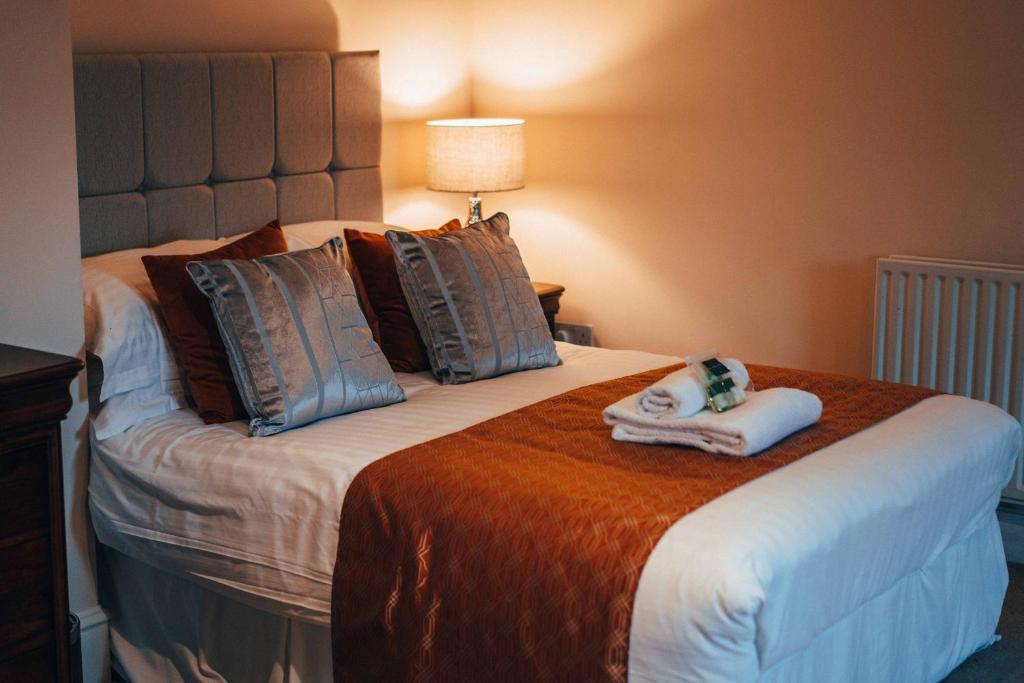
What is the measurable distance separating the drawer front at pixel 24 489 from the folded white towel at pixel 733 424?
1.16m

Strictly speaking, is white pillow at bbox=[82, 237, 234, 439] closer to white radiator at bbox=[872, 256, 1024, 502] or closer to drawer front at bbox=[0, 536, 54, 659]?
drawer front at bbox=[0, 536, 54, 659]

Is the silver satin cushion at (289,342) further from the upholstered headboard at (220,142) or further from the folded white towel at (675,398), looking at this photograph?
the folded white towel at (675,398)

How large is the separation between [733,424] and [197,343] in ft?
4.13

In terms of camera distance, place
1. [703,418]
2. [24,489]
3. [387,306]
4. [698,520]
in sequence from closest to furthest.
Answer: [698,520] → [24,489] → [703,418] → [387,306]

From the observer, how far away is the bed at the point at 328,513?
77.4 inches

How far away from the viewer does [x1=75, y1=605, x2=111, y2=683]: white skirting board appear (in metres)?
2.75

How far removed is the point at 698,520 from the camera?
2037 millimetres

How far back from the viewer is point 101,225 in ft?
10.2

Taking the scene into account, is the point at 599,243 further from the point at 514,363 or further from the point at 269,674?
the point at 269,674

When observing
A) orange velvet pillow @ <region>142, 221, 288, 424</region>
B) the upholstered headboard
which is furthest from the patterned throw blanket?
the upholstered headboard

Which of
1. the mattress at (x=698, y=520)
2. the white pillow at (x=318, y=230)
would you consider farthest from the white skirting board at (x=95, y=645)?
the white pillow at (x=318, y=230)

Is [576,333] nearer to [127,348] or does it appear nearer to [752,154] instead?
[752,154]

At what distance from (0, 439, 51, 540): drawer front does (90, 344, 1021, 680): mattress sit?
280 millimetres

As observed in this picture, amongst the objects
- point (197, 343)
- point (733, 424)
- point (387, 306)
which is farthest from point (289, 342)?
point (733, 424)
